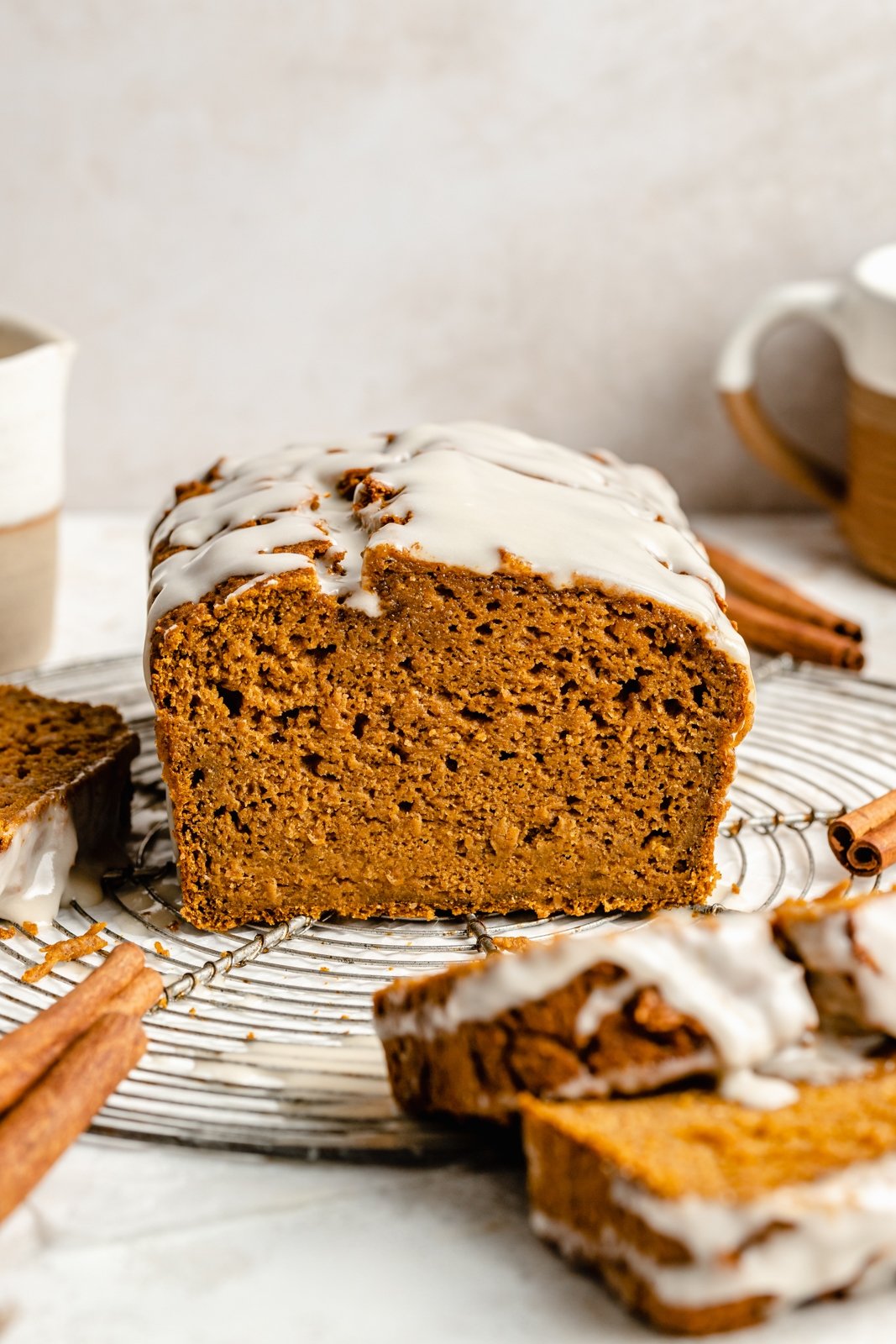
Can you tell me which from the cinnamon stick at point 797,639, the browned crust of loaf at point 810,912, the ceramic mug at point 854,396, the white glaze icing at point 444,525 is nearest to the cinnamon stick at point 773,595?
the cinnamon stick at point 797,639

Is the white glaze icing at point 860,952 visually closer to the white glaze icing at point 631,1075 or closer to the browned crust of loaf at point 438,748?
the white glaze icing at point 631,1075

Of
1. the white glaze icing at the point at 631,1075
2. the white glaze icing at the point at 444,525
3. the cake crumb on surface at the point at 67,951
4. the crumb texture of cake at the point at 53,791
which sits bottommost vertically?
the cake crumb on surface at the point at 67,951

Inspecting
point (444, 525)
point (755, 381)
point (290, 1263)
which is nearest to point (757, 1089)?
point (290, 1263)

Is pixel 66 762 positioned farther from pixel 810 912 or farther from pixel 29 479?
pixel 810 912

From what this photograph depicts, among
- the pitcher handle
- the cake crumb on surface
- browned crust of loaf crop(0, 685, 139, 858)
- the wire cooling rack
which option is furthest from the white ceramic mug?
the pitcher handle

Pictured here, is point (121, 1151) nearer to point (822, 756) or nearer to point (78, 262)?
point (822, 756)

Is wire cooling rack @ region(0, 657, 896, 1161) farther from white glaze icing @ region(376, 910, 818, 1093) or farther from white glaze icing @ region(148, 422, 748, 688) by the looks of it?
white glaze icing @ region(148, 422, 748, 688)
